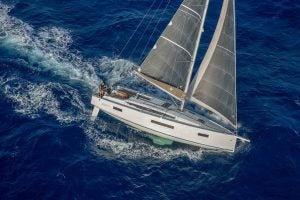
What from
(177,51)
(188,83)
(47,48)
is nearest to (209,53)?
(177,51)

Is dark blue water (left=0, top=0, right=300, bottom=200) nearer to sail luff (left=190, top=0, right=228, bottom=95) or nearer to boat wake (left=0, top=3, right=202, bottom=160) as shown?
boat wake (left=0, top=3, right=202, bottom=160)

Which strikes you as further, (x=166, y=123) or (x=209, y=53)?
(x=166, y=123)

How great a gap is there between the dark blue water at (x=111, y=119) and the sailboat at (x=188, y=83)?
2324 mm

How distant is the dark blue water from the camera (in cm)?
4666

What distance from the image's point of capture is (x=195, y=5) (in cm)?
4703

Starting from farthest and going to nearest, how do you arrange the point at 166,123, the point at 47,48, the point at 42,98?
1. the point at 47,48
2. the point at 42,98
3. the point at 166,123

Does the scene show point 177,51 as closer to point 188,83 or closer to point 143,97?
point 188,83

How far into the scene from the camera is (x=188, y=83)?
49594mm

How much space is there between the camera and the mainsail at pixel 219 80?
48500mm

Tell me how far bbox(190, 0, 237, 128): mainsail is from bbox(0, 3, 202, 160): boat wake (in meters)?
5.45

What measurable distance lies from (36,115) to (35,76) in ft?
23.5

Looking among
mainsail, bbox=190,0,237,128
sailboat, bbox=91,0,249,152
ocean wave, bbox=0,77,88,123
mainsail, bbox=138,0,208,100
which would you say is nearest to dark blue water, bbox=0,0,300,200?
ocean wave, bbox=0,77,88,123

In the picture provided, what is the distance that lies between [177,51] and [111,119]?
11687mm

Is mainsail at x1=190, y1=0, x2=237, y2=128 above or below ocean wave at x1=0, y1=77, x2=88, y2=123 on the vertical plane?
above
